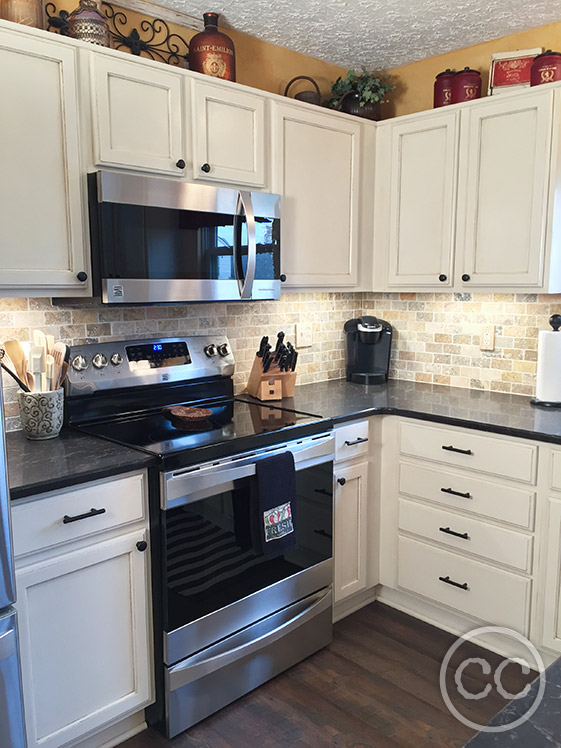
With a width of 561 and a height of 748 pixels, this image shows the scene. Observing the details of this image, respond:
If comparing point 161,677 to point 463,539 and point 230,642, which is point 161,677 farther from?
point 463,539

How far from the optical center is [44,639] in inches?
68.2

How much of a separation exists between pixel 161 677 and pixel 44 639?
45cm

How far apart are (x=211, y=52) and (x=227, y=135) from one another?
13.2 inches

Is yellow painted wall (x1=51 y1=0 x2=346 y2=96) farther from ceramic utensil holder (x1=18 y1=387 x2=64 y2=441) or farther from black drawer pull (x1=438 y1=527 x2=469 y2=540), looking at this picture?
black drawer pull (x1=438 y1=527 x2=469 y2=540)

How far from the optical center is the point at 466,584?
2.53 meters

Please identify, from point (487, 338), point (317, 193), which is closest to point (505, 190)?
point (487, 338)

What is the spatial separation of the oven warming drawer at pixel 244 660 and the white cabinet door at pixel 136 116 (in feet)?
5.56

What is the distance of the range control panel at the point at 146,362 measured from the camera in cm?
231

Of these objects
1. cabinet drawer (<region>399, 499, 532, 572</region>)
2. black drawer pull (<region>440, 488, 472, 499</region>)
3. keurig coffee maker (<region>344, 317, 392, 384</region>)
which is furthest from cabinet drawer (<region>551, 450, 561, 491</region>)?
keurig coffee maker (<region>344, 317, 392, 384</region>)

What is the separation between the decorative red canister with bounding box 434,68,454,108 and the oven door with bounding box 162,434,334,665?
5.51ft

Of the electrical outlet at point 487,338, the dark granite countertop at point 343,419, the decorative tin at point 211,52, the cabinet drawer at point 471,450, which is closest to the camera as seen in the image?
the dark granite countertop at point 343,419

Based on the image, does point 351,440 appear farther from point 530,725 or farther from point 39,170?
point 530,725

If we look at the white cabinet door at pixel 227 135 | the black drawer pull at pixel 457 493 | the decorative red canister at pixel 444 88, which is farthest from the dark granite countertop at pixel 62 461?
the decorative red canister at pixel 444 88

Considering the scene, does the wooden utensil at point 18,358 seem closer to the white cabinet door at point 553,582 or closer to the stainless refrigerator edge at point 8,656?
the stainless refrigerator edge at point 8,656
